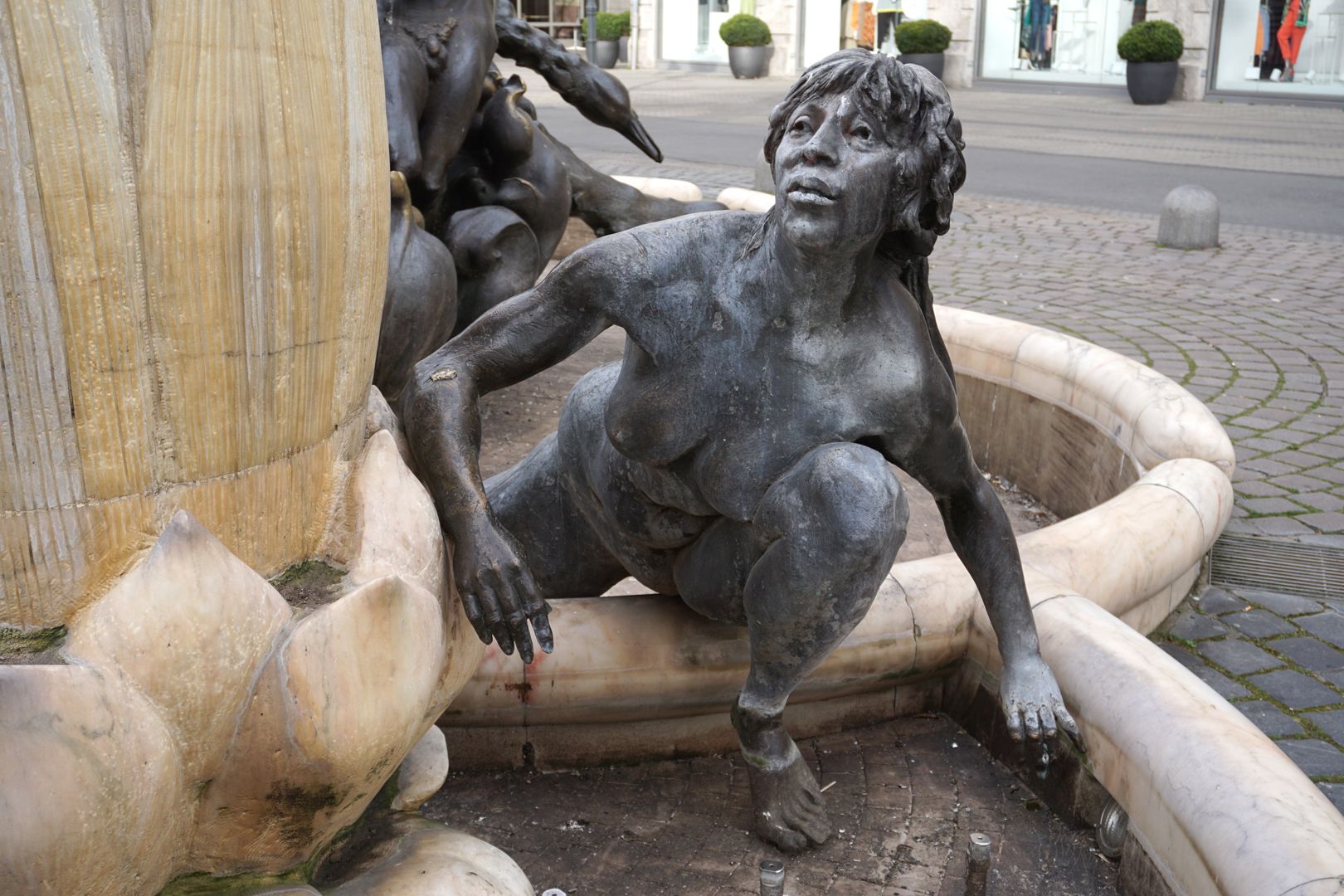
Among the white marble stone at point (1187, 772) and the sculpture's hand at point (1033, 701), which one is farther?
the sculpture's hand at point (1033, 701)

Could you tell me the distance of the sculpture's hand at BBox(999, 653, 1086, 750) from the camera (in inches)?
94.3

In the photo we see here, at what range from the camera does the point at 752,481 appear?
7.41 ft

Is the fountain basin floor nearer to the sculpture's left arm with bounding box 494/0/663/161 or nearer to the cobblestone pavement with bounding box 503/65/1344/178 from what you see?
the sculpture's left arm with bounding box 494/0/663/161

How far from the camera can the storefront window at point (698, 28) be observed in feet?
86.2

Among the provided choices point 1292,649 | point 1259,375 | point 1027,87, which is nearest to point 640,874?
point 1292,649

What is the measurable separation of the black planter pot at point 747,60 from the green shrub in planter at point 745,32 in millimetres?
87

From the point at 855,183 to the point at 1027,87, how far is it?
69.9 feet

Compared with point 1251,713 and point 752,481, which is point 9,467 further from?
point 1251,713

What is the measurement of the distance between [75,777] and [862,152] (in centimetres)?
134

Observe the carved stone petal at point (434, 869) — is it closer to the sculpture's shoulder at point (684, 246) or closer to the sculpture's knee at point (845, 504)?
the sculpture's knee at point (845, 504)

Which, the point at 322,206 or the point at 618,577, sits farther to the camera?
the point at 618,577

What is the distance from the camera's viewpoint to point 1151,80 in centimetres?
1931

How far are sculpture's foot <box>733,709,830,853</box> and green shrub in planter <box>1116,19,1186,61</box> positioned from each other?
18541mm

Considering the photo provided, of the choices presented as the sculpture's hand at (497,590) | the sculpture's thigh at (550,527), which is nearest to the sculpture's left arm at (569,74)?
the sculpture's thigh at (550,527)
